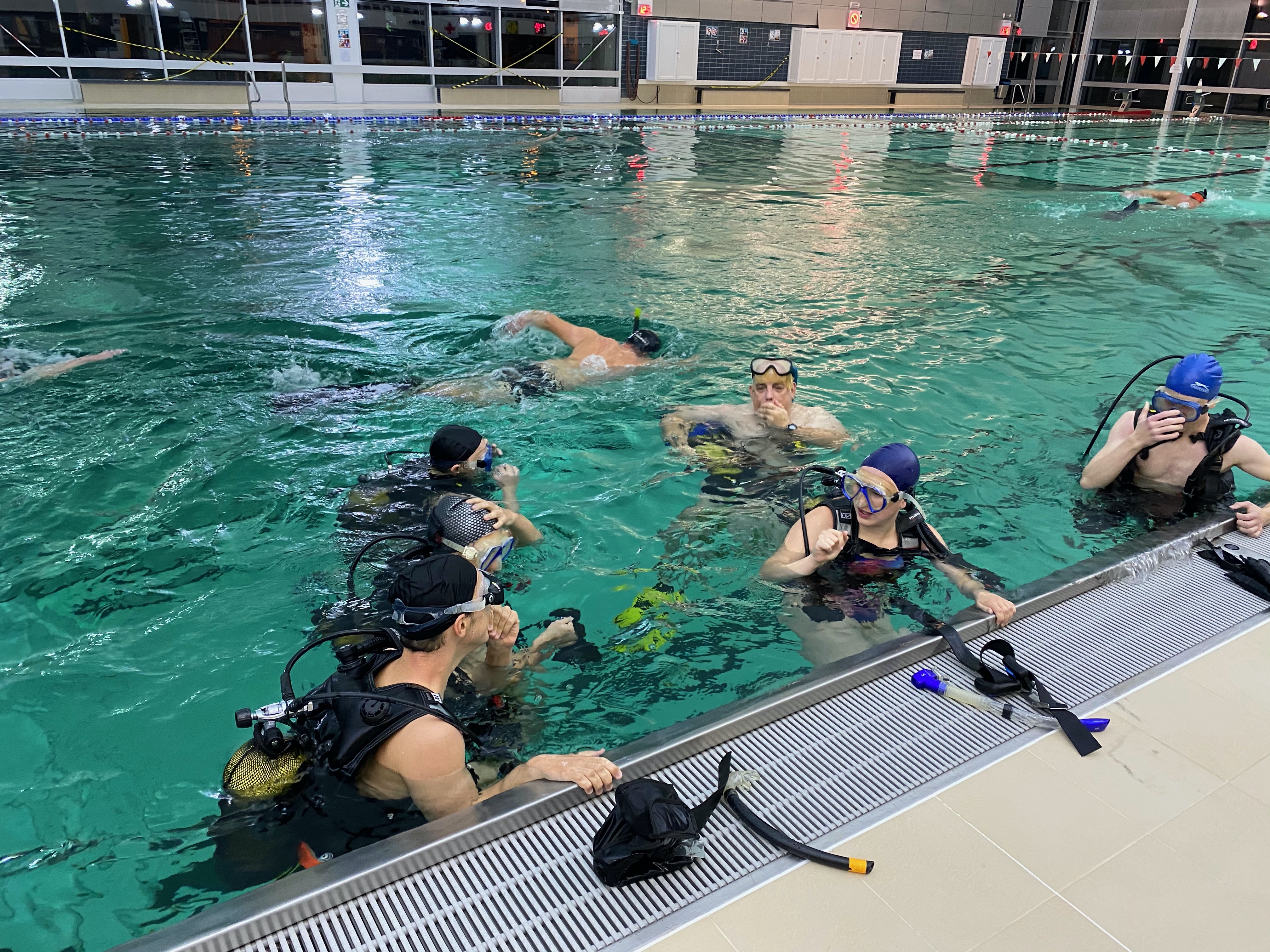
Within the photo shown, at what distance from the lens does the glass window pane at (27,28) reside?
19719 millimetres

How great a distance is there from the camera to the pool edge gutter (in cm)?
202

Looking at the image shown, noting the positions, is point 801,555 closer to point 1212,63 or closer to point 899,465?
point 899,465

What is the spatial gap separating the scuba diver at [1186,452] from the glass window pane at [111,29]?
24504 millimetres

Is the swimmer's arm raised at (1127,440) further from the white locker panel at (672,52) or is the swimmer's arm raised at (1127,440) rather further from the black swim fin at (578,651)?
the white locker panel at (672,52)

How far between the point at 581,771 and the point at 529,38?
2738 centimetres

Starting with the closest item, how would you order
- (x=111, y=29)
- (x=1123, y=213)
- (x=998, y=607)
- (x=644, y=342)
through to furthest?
(x=998, y=607)
(x=644, y=342)
(x=1123, y=213)
(x=111, y=29)

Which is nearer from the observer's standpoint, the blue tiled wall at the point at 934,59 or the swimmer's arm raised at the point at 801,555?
the swimmer's arm raised at the point at 801,555

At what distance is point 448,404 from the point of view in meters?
6.00

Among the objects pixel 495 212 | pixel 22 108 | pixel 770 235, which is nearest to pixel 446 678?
pixel 770 235

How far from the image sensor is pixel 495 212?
12367 millimetres

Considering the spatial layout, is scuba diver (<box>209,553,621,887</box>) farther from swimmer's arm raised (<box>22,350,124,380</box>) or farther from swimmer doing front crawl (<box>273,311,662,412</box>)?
swimmer's arm raised (<box>22,350,124,380</box>)

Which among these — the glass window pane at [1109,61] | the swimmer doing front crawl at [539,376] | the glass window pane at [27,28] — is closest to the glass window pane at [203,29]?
the glass window pane at [27,28]

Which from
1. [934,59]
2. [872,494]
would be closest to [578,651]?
[872,494]

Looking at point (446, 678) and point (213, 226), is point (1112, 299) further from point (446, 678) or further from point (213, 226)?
point (213, 226)
